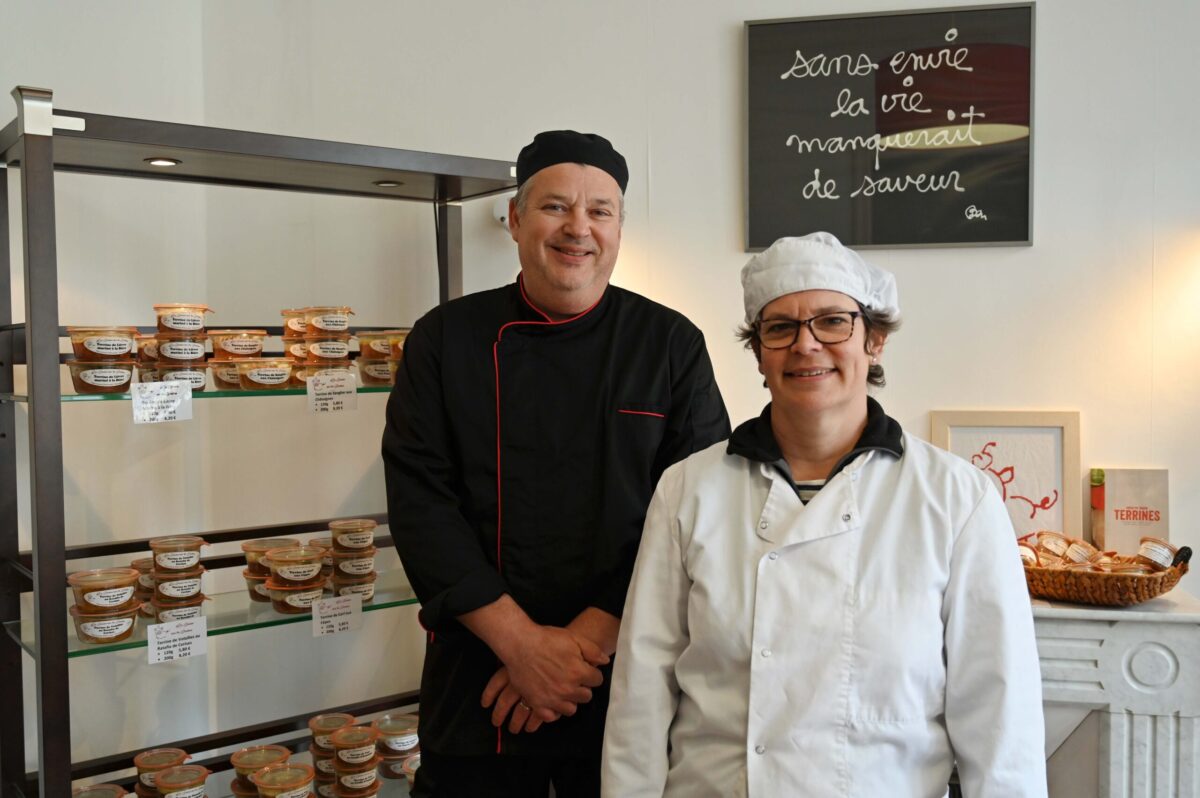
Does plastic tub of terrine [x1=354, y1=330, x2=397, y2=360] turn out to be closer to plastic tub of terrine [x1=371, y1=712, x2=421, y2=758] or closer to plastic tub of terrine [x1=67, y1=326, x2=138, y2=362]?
plastic tub of terrine [x1=67, y1=326, x2=138, y2=362]

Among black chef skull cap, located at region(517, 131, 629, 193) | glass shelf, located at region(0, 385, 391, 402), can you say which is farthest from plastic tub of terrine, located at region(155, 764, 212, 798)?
black chef skull cap, located at region(517, 131, 629, 193)

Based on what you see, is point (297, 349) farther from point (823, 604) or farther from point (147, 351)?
point (823, 604)

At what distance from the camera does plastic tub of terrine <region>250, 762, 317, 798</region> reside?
2395 millimetres

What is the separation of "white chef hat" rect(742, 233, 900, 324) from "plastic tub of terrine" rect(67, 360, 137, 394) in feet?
4.49

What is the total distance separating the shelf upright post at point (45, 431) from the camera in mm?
1911

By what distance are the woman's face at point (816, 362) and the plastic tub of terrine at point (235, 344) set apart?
1.33 meters

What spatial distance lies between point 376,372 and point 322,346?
154 mm

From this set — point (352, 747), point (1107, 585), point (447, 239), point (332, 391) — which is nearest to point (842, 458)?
point (1107, 585)

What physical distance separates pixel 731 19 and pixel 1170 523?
1.73 metres

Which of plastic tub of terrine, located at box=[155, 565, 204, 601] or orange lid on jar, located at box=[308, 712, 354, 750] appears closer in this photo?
plastic tub of terrine, located at box=[155, 565, 204, 601]

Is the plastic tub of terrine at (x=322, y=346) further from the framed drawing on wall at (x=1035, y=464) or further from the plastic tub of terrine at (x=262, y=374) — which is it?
the framed drawing on wall at (x=1035, y=464)

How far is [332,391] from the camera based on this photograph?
7.94 feet

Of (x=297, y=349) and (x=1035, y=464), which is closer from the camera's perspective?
(x=297, y=349)

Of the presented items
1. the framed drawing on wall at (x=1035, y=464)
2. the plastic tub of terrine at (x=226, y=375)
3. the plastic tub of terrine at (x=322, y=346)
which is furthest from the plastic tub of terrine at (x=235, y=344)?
the framed drawing on wall at (x=1035, y=464)
